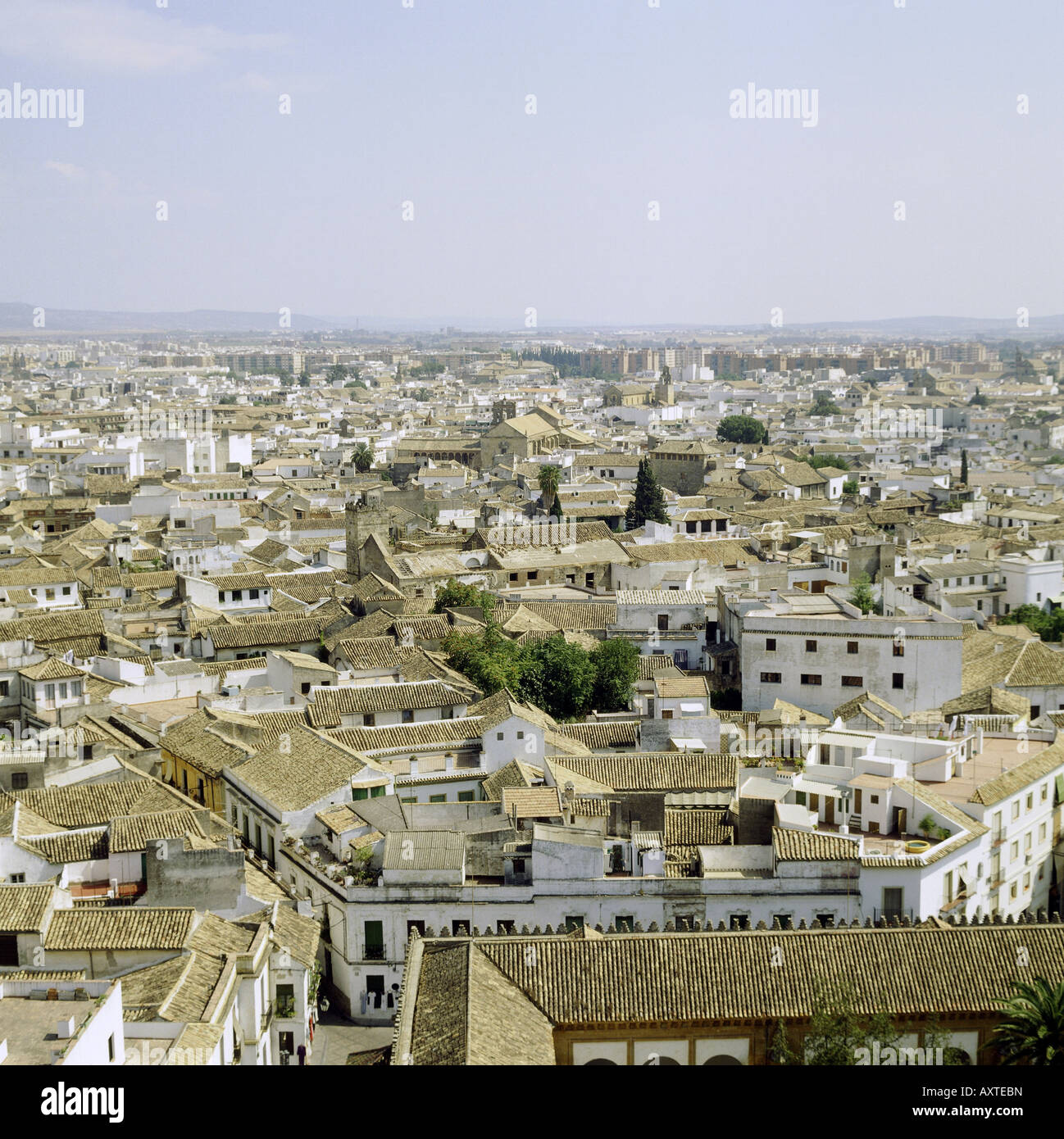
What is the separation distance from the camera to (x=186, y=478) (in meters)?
36.8

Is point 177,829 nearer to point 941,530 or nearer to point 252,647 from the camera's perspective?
point 252,647

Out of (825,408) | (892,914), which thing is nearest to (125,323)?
(825,408)

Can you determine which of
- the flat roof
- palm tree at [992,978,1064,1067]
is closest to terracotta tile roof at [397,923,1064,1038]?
palm tree at [992,978,1064,1067]

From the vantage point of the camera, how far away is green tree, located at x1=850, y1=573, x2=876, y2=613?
19.2 metres

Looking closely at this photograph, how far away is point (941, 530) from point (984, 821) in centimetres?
1822

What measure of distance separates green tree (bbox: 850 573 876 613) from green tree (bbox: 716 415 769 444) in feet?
90.5

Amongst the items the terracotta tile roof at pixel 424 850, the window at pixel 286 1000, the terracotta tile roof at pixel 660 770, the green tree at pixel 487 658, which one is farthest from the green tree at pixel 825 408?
the window at pixel 286 1000

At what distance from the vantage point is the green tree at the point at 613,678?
1588 centimetres

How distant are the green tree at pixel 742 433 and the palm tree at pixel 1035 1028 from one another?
42963 millimetres

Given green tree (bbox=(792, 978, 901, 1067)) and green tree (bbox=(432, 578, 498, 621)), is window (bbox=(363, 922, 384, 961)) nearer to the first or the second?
green tree (bbox=(792, 978, 901, 1067))

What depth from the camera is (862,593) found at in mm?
20156

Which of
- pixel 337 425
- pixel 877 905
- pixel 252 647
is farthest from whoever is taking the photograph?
pixel 337 425
